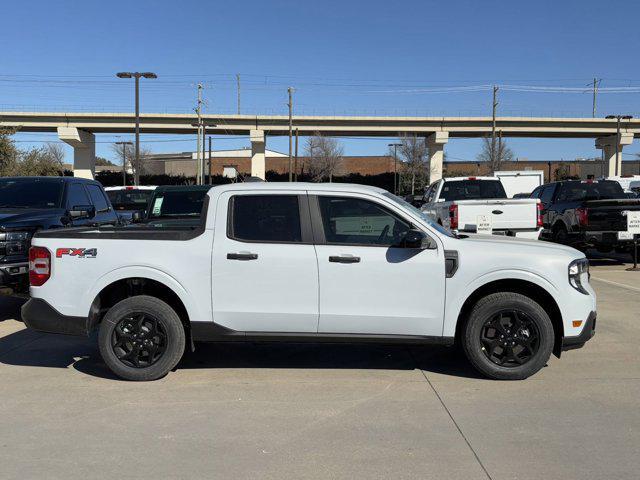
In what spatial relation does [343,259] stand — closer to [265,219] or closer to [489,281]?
[265,219]

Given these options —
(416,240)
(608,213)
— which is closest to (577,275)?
(416,240)

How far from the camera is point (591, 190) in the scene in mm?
14859

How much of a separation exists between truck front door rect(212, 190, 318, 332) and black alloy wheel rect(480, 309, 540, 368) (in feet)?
5.19

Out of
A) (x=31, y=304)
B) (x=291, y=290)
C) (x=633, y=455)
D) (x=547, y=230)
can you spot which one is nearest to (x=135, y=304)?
(x=31, y=304)

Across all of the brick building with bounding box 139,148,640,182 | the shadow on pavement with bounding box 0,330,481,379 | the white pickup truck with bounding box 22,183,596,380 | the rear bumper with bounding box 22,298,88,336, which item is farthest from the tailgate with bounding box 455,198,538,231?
the brick building with bounding box 139,148,640,182

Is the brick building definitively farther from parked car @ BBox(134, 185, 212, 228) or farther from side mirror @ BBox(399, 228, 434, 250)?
side mirror @ BBox(399, 228, 434, 250)

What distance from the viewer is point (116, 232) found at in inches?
213

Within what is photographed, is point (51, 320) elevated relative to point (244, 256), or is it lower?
lower

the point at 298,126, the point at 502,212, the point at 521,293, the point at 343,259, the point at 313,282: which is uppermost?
the point at 298,126

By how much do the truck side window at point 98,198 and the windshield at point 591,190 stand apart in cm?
1089

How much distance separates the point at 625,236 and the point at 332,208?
9.14 m

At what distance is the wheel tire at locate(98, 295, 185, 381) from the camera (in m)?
5.23

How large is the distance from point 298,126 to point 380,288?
59.9 meters

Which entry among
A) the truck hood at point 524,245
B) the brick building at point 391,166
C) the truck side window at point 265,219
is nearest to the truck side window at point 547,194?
the truck hood at point 524,245
